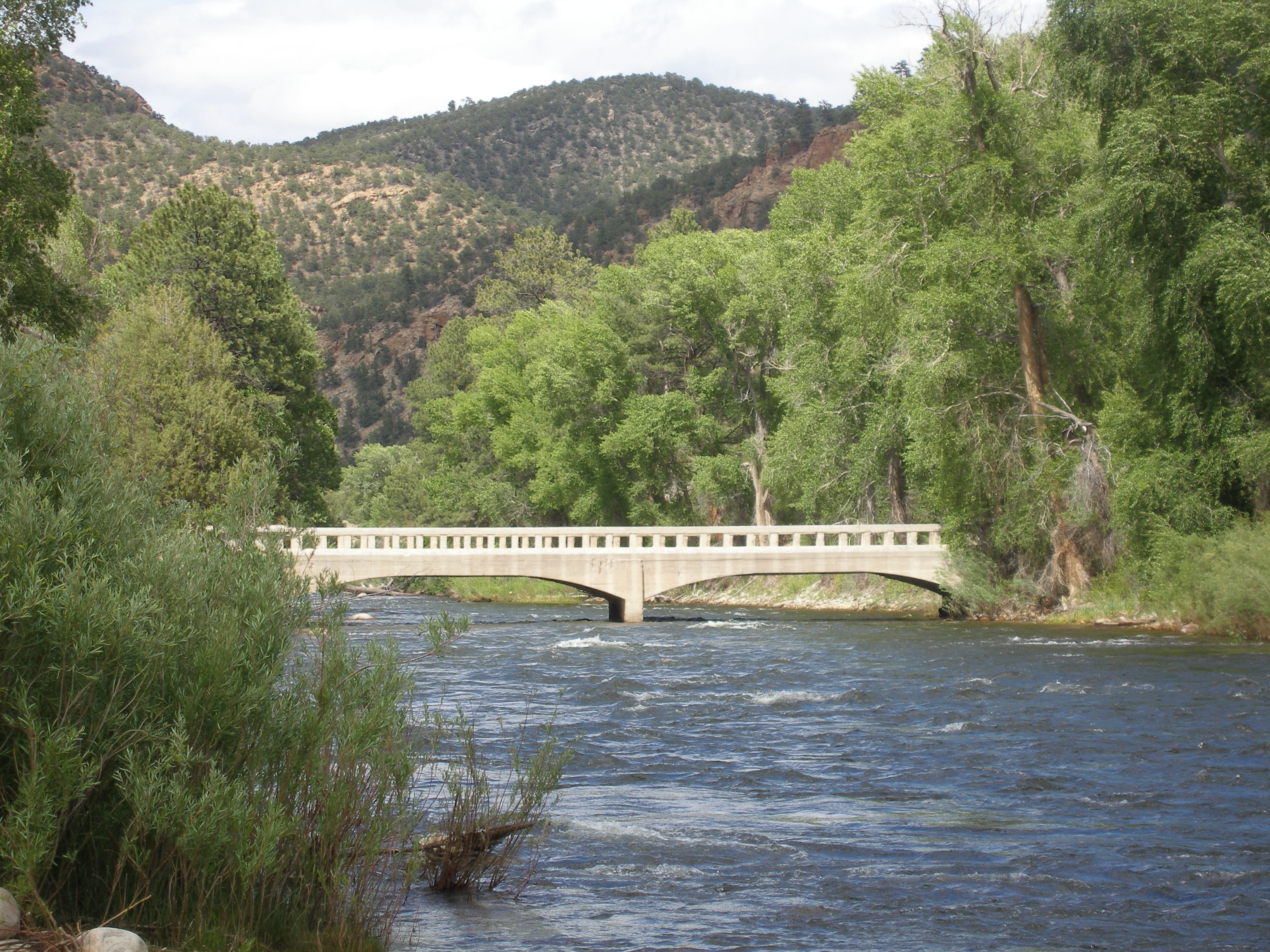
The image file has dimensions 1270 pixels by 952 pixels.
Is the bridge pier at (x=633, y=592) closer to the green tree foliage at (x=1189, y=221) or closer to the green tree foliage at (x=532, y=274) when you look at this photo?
the green tree foliage at (x=1189, y=221)

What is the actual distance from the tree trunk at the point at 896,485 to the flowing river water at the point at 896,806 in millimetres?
16401

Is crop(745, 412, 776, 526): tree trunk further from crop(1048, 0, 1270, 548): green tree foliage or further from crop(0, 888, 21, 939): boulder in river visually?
crop(0, 888, 21, 939): boulder in river

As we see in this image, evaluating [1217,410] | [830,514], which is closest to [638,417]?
[830,514]

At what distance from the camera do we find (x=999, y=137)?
3047cm

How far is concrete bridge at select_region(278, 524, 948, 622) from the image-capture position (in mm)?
34125

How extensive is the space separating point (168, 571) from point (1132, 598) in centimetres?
2670

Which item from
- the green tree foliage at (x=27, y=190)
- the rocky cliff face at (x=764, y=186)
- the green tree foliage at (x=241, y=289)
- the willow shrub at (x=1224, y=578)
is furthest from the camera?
the rocky cliff face at (x=764, y=186)

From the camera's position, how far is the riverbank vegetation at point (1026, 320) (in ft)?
77.7

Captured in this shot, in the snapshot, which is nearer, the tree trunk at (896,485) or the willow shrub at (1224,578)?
the willow shrub at (1224,578)

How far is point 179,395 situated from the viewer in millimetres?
35781

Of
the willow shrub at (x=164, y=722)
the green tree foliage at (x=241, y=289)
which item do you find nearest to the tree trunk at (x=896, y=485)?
the green tree foliage at (x=241, y=289)

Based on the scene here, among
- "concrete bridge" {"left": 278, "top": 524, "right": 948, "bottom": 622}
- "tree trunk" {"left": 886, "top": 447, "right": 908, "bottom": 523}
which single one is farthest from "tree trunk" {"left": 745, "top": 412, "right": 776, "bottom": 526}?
"concrete bridge" {"left": 278, "top": 524, "right": 948, "bottom": 622}

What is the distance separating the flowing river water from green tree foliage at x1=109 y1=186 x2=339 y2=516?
2540cm

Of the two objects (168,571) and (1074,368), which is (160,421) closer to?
A: (1074,368)
